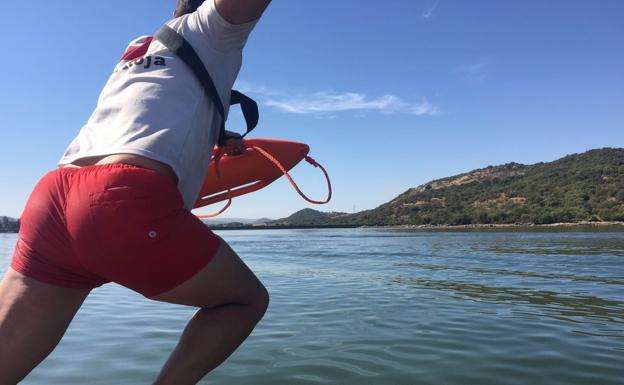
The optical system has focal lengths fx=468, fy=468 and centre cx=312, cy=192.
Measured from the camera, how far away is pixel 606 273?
13578 mm

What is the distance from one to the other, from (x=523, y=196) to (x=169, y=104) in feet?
348

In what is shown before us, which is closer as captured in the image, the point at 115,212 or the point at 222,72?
the point at 115,212

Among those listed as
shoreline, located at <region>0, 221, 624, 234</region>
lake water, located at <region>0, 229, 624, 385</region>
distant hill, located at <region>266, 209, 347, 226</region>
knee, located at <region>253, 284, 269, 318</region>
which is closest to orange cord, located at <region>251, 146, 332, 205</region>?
knee, located at <region>253, 284, 269, 318</region>

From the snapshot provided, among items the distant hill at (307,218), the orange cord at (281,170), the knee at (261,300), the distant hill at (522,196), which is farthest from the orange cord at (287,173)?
the distant hill at (307,218)

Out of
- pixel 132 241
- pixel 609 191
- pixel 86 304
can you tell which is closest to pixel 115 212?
pixel 132 241

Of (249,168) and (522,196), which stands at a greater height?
(522,196)

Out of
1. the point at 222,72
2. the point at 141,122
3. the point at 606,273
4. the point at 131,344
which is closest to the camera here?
the point at 141,122

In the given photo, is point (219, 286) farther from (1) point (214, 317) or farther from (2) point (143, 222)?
(2) point (143, 222)

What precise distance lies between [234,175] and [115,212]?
1829mm

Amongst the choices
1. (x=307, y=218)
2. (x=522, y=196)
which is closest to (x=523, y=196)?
(x=522, y=196)

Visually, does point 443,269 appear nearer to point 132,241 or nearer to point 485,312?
point 485,312

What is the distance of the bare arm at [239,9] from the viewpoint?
6.64ft

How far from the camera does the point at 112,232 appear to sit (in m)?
1.69

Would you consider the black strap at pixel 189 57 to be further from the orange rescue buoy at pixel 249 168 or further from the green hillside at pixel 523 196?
the green hillside at pixel 523 196
